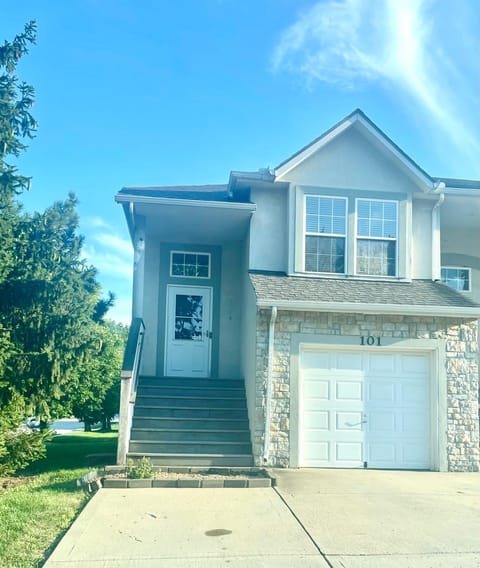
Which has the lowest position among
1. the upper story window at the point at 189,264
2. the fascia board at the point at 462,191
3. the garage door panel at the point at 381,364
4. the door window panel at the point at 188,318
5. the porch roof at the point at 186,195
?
the garage door panel at the point at 381,364

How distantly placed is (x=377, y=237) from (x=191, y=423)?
5.19 metres

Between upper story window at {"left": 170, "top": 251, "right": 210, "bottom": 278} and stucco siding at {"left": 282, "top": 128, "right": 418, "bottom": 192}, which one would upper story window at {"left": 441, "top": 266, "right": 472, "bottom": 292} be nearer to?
stucco siding at {"left": 282, "top": 128, "right": 418, "bottom": 192}

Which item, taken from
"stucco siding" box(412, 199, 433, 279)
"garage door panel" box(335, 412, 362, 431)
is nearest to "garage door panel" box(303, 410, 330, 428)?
"garage door panel" box(335, 412, 362, 431)

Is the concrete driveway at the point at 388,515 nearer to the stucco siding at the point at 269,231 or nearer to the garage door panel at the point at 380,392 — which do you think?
the garage door panel at the point at 380,392

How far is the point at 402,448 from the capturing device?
9.73m

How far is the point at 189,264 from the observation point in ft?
41.4

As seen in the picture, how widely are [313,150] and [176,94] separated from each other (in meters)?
4.04

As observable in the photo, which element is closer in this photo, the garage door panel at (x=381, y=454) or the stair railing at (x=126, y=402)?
the stair railing at (x=126, y=402)

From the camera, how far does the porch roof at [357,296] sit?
9367 millimetres

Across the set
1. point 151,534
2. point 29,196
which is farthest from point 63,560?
point 29,196

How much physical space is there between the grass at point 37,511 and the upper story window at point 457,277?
31.4 feet

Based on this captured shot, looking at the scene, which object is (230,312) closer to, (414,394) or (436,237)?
(414,394)

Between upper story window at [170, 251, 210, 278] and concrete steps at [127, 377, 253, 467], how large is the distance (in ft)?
8.53

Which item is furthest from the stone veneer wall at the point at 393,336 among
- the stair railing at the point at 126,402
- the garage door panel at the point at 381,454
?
the stair railing at the point at 126,402
